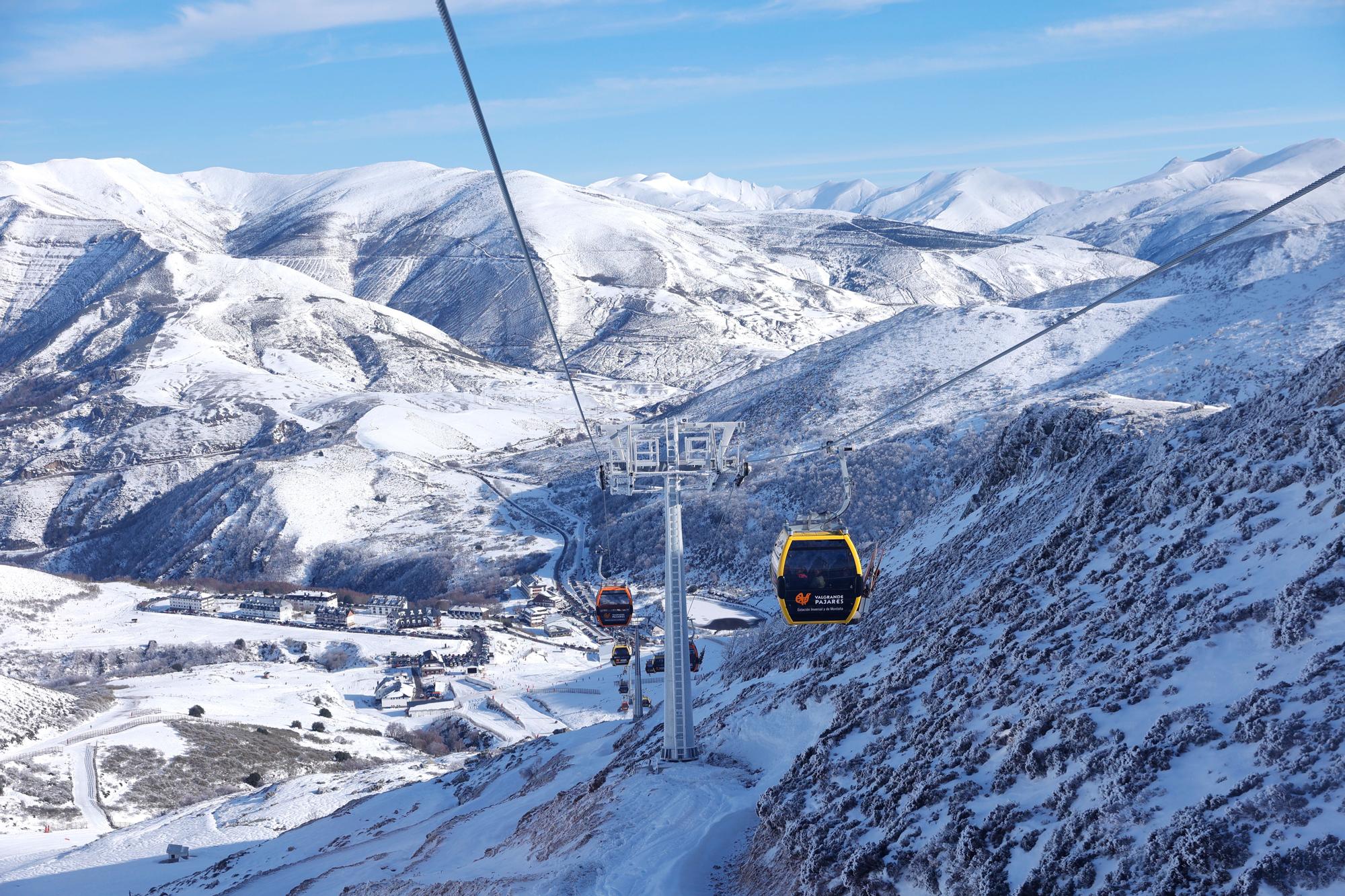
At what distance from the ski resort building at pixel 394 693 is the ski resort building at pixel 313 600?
74.3 feet

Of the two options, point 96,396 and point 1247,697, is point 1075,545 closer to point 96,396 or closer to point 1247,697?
point 1247,697

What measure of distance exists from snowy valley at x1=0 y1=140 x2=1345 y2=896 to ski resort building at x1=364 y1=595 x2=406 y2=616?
0.87 meters

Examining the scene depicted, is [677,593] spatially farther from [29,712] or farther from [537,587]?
[537,587]

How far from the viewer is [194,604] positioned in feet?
260

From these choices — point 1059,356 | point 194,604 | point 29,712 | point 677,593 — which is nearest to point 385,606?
point 194,604

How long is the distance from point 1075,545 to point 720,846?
27.6ft

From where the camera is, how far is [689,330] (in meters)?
195

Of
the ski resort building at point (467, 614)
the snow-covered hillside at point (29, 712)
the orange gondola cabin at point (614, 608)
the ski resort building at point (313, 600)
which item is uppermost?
the orange gondola cabin at point (614, 608)

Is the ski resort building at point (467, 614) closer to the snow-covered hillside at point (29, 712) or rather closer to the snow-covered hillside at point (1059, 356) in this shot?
the snow-covered hillside at point (29, 712)

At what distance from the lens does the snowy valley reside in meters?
10.4

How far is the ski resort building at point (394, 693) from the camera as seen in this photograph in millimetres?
56969

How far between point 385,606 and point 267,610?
29.2ft

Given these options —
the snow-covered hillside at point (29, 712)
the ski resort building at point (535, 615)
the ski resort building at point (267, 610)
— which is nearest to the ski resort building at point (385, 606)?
the ski resort building at point (267, 610)

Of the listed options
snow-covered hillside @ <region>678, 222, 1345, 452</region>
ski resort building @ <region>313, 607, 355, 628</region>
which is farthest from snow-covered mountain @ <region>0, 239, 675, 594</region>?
snow-covered hillside @ <region>678, 222, 1345, 452</region>
